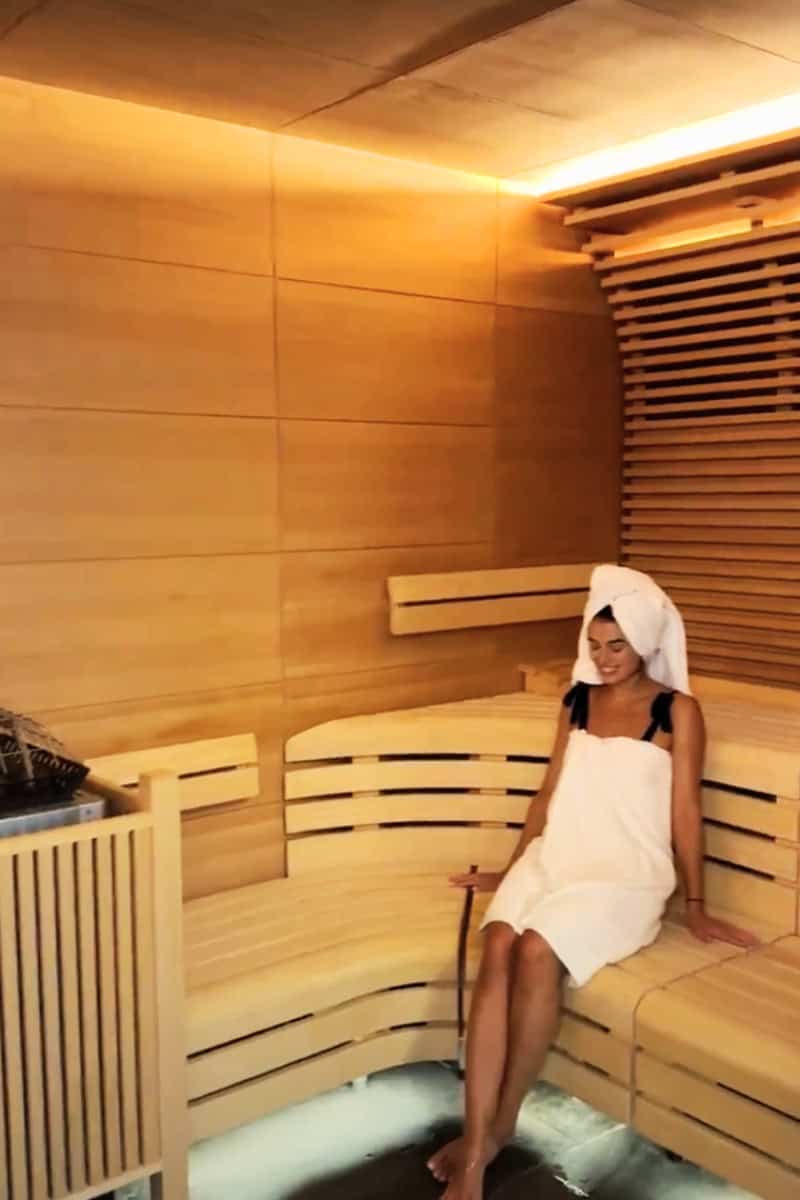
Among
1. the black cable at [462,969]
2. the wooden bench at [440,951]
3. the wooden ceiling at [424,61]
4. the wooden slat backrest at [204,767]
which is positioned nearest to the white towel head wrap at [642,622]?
the wooden bench at [440,951]

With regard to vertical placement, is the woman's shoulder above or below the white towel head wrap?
below

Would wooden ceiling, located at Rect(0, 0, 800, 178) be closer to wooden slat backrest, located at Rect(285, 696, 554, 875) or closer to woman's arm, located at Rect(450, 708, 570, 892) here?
woman's arm, located at Rect(450, 708, 570, 892)

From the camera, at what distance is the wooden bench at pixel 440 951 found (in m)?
2.68

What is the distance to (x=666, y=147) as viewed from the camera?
3859 mm

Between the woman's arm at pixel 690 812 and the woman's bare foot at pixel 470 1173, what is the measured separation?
78 centimetres

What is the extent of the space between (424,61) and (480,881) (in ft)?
7.27

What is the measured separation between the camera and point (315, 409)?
3758 millimetres

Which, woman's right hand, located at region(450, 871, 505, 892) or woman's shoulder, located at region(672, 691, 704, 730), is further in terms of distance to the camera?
woman's right hand, located at region(450, 871, 505, 892)

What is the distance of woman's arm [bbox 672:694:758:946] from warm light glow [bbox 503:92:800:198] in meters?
1.76

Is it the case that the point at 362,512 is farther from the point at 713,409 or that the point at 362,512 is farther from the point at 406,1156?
the point at 406,1156

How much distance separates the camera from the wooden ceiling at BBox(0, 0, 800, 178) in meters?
2.63

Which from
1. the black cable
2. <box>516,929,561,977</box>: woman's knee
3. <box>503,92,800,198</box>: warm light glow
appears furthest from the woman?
<box>503,92,800,198</box>: warm light glow

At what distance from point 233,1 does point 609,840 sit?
225 centimetres

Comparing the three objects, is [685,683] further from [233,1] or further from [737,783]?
[233,1]
